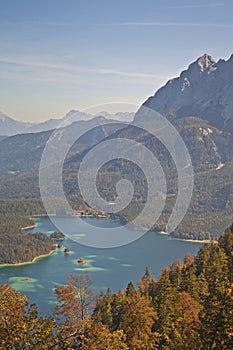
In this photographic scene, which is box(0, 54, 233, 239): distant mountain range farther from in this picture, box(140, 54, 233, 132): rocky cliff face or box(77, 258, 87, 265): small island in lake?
box(77, 258, 87, 265): small island in lake

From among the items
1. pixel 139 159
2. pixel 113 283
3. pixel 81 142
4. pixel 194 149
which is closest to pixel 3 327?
pixel 113 283

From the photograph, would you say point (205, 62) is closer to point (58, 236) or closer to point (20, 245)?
point (58, 236)

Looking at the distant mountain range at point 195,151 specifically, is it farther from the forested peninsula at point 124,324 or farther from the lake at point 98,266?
the forested peninsula at point 124,324

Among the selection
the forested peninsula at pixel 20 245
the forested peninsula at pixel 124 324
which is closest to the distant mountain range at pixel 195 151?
the forested peninsula at pixel 20 245

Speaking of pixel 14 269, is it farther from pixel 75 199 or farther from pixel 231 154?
pixel 231 154

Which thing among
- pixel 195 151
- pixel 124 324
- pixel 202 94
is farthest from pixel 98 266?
pixel 202 94
